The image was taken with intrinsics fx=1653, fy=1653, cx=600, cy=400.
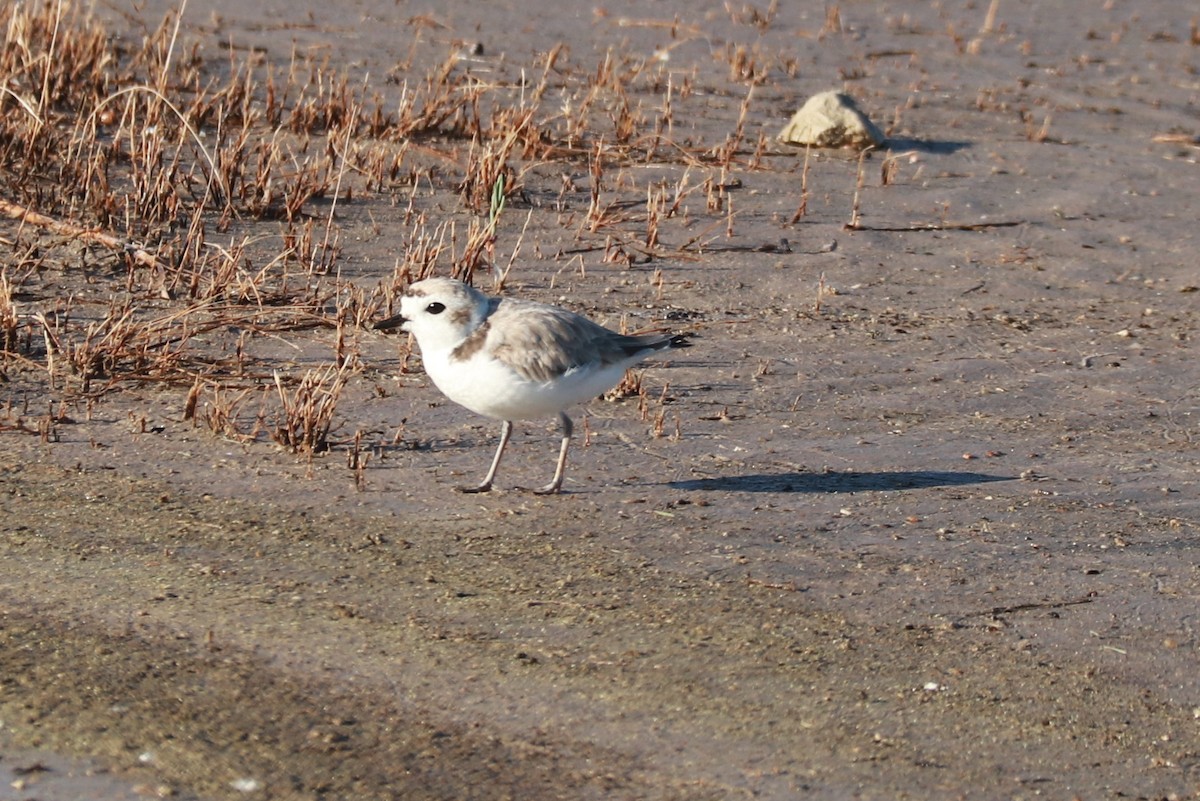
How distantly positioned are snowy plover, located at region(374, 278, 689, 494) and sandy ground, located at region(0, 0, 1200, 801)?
39 cm

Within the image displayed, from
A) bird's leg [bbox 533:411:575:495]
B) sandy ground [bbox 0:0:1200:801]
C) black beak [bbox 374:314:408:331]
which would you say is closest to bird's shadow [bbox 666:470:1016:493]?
sandy ground [bbox 0:0:1200:801]

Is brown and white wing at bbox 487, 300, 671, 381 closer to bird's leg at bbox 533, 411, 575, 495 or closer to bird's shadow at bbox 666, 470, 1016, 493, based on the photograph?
bird's leg at bbox 533, 411, 575, 495

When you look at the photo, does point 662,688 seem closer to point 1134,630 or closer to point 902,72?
point 1134,630

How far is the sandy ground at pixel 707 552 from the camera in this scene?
3.88 meters

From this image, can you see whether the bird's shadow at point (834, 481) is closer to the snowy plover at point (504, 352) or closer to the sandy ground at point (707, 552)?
the sandy ground at point (707, 552)

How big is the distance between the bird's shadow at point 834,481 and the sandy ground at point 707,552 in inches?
0.6

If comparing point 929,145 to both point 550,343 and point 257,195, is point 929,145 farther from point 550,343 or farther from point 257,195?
point 550,343

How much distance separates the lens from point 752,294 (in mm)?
7723

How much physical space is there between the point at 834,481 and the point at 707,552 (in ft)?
2.65

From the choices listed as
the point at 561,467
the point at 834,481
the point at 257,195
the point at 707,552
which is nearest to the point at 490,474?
the point at 561,467

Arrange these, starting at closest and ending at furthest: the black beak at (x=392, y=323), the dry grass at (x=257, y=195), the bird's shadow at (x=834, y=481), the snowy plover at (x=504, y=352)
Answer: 1. the snowy plover at (x=504, y=352)
2. the black beak at (x=392, y=323)
3. the bird's shadow at (x=834, y=481)
4. the dry grass at (x=257, y=195)

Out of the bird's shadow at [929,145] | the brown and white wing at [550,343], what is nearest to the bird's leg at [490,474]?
the brown and white wing at [550,343]

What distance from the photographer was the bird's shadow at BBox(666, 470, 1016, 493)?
5570 mm

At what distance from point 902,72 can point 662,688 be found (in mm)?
9247
